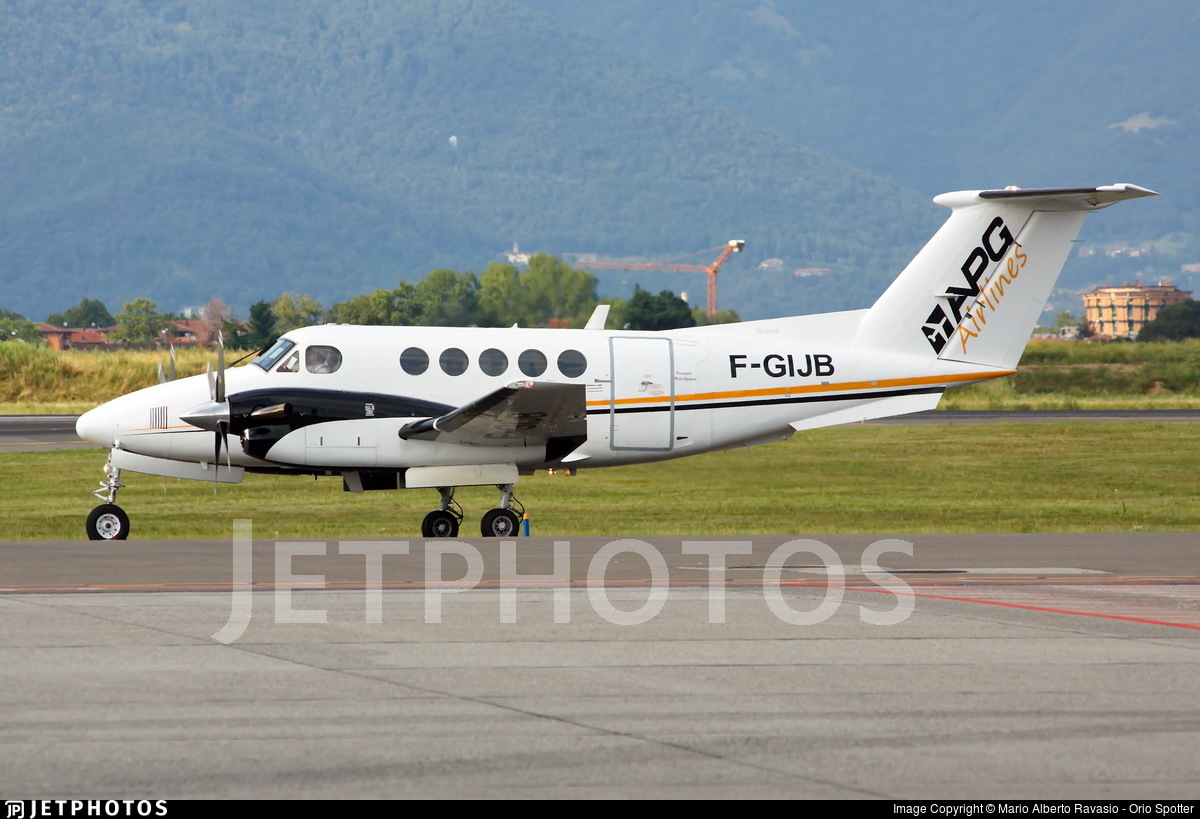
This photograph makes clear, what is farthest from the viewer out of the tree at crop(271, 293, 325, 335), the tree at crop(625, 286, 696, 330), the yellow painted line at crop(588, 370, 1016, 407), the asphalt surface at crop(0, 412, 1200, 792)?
the tree at crop(271, 293, 325, 335)

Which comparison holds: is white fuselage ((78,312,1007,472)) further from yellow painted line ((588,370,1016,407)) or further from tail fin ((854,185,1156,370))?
tail fin ((854,185,1156,370))

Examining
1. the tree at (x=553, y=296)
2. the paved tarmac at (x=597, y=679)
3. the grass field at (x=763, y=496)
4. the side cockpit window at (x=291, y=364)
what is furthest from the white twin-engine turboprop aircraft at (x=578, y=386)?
the tree at (x=553, y=296)

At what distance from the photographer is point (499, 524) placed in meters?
19.4

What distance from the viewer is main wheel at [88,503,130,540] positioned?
18.5m

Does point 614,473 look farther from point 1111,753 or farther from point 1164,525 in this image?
point 1111,753

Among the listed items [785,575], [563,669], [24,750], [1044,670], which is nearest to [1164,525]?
[785,575]

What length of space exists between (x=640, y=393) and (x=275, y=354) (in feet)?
16.8

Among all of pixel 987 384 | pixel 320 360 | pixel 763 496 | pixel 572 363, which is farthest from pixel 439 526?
pixel 987 384

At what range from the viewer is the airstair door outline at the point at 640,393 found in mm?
20016

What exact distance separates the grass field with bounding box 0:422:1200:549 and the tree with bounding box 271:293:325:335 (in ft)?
111

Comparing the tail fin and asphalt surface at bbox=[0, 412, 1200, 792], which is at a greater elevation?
the tail fin

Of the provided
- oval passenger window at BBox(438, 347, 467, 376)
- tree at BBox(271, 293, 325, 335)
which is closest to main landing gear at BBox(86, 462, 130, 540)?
oval passenger window at BBox(438, 347, 467, 376)

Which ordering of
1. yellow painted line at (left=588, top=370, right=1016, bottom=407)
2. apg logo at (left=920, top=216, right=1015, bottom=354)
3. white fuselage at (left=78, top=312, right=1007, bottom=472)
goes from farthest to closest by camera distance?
apg logo at (left=920, top=216, right=1015, bottom=354), yellow painted line at (left=588, top=370, right=1016, bottom=407), white fuselage at (left=78, top=312, right=1007, bottom=472)
